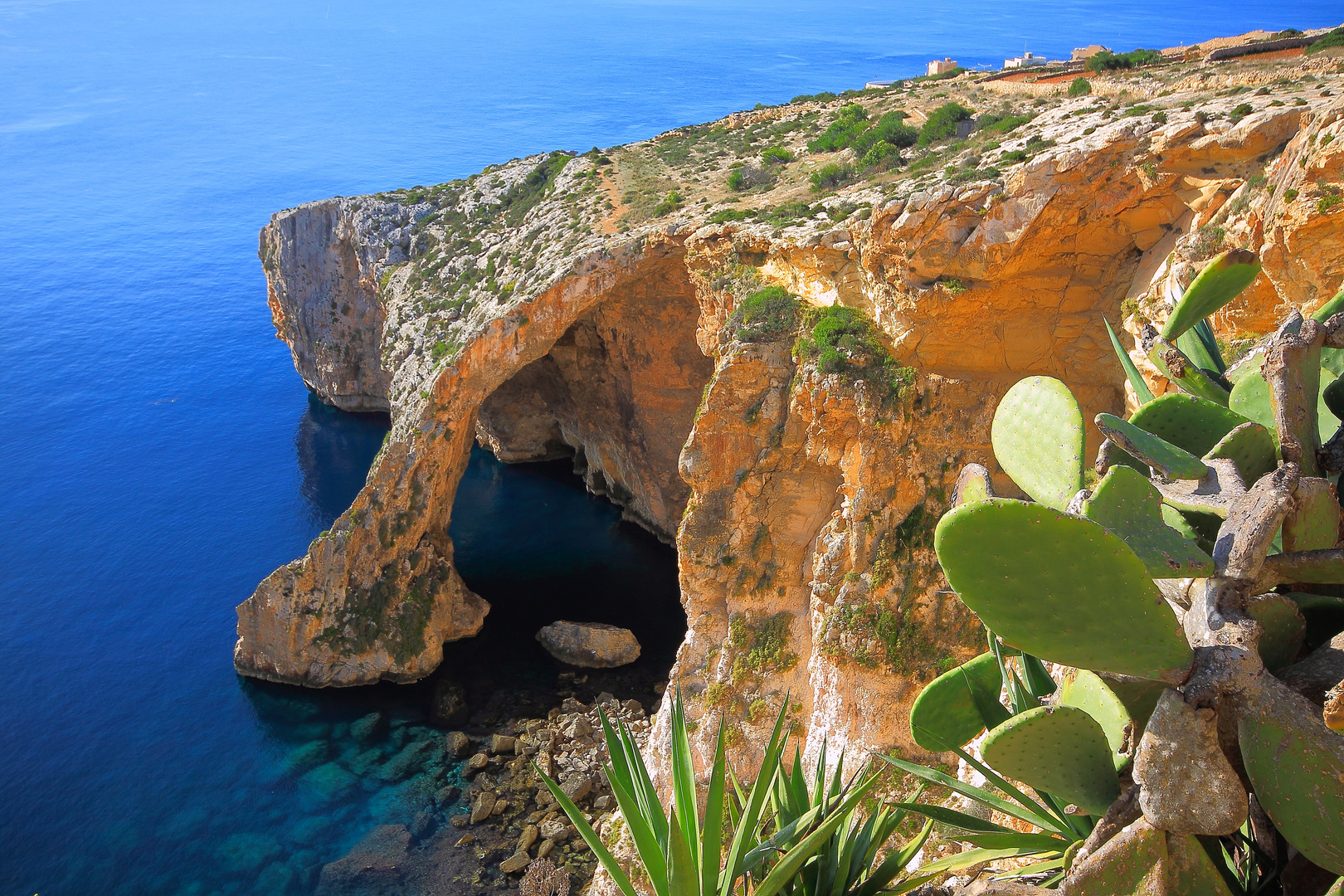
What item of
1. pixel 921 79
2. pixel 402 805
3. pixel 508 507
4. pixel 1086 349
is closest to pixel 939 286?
pixel 1086 349

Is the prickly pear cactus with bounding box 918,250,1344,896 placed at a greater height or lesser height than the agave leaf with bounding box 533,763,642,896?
greater

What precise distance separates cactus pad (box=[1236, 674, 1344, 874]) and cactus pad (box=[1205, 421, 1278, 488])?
167 cm

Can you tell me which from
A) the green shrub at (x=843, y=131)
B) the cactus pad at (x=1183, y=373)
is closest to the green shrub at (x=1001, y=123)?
the green shrub at (x=843, y=131)

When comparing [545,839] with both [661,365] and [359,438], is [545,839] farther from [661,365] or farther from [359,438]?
[359,438]

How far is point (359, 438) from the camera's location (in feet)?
145

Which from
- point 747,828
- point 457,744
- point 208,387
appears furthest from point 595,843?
point 208,387

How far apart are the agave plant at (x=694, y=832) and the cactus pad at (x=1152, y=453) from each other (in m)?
3.35

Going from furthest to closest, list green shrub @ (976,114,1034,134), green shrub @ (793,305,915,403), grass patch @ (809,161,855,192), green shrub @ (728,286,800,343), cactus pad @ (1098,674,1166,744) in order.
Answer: grass patch @ (809,161,855,192)
green shrub @ (976,114,1034,134)
green shrub @ (728,286,800,343)
green shrub @ (793,305,915,403)
cactus pad @ (1098,674,1166,744)

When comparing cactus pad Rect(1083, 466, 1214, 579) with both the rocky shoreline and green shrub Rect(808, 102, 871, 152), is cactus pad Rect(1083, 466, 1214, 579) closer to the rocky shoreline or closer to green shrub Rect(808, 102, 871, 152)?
the rocky shoreline

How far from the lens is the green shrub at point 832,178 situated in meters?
23.5

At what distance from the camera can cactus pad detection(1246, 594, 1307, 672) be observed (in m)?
4.77

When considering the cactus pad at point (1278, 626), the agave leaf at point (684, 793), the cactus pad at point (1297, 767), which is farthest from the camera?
the agave leaf at point (684, 793)

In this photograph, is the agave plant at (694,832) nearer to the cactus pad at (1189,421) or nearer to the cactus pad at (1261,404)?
the cactus pad at (1189,421)

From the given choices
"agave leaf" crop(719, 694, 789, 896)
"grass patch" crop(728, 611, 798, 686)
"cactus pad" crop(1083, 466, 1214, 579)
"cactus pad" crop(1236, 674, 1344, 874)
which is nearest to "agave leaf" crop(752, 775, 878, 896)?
"agave leaf" crop(719, 694, 789, 896)
